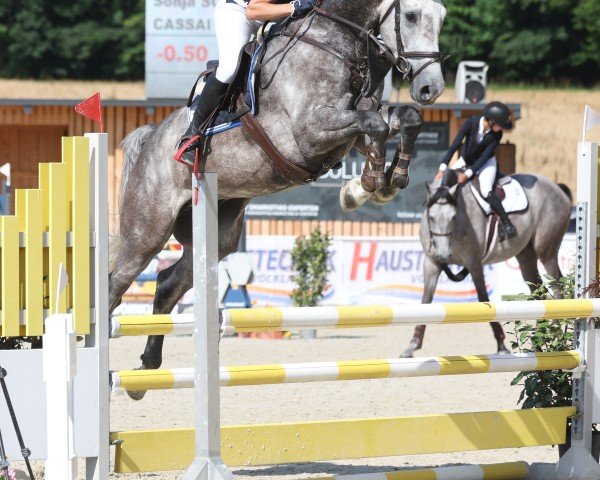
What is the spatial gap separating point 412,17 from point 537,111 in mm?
29341

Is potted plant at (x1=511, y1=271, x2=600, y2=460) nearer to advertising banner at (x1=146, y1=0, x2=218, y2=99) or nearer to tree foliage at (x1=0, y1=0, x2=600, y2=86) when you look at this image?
advertising banner at (x1=146, y1=0, x2=218, y2=99)

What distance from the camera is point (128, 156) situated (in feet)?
18.0

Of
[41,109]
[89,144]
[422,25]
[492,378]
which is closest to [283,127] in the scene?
[422,25]

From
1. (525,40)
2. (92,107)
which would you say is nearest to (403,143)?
(92,107)

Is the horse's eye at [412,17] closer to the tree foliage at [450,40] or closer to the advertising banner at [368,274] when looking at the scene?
the advertising banner at [368,274]

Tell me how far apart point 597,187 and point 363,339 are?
6.27m

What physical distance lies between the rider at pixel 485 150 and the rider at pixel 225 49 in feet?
15.2

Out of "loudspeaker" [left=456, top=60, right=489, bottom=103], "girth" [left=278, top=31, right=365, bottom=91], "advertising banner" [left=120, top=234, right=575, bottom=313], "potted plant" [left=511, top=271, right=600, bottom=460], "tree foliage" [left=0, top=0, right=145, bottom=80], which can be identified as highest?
"tree foliage" [left=0, top=0, right=145, bottom=80]

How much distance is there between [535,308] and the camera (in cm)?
414

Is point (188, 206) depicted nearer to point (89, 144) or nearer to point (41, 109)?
point (89, 144)

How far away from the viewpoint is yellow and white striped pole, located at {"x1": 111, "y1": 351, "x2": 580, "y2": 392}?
3.66 m

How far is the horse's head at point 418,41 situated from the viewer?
4.47m

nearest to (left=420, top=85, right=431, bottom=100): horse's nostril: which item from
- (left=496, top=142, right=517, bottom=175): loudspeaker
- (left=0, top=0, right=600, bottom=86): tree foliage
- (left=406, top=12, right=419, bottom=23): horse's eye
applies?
(left=406, top=12, right=419, bottom=23): horse's eye

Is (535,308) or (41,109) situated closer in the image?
(535,308)
